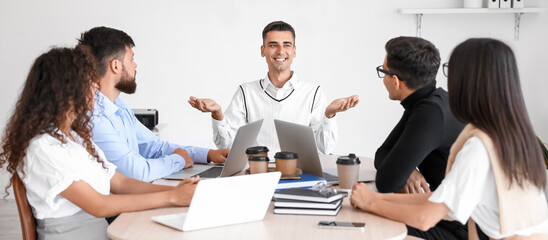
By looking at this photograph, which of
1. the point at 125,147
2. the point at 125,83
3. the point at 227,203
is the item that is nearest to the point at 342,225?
the point at 227,203

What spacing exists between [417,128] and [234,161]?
76cm

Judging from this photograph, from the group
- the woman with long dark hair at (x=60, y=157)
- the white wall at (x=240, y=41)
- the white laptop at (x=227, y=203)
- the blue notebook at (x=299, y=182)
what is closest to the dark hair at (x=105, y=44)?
the woman with long dark hair at (x=60, y=157)

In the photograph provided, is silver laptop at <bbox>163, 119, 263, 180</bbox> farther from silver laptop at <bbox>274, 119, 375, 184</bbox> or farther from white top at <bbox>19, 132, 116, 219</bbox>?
white top at <bbox>19, 132, 116, 219</bbox>

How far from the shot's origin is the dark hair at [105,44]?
268 cm

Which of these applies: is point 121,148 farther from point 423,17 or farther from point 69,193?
point 423,17

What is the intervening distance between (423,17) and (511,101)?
11.4 feet

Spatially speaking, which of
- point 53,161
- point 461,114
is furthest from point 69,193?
point 461,114

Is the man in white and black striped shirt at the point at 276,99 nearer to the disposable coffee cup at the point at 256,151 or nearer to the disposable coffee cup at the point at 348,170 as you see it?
the disposable coffee cup at the point at 256,151

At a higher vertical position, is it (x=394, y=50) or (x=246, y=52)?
(x=394, y=50)

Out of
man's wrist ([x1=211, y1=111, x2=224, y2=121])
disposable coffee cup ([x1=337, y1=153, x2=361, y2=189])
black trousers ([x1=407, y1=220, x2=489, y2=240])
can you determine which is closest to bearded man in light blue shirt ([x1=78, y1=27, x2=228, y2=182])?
man's wrist ([x1=211, y1=111, x2=224, y2=121])

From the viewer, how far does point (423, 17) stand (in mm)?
5008

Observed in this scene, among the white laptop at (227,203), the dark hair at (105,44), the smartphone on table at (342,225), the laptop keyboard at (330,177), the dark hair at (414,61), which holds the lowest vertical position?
the laptop keyboard at (330,177)

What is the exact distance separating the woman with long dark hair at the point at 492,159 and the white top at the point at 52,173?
3.33ft

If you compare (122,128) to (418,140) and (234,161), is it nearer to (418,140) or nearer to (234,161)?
(234,161)
